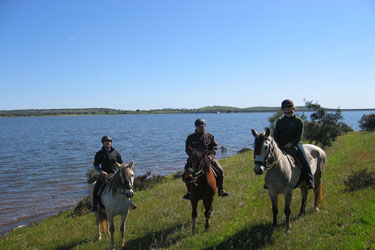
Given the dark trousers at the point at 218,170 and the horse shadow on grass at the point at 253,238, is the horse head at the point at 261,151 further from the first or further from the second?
the dark trousers at the point at 218,170

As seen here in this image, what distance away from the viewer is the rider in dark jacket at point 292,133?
7949 millimetres

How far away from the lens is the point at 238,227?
7.96 metres

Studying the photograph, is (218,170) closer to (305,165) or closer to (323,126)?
(305,165)

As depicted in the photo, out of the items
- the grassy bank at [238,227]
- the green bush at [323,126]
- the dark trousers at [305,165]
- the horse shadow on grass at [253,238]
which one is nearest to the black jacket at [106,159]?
the grassy bank at [238,227]

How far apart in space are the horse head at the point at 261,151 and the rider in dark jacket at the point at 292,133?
1518 mm

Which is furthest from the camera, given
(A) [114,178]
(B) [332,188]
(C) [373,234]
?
(B) [332,188]

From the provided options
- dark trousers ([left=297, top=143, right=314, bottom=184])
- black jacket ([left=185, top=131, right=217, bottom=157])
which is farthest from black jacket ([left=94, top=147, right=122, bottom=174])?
dark trousers ([left=297, top=143, right=314, bottom=184])

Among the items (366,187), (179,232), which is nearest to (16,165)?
(179,232)

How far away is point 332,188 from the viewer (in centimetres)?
1113

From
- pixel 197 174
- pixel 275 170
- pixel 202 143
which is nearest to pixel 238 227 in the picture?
pixel 275 170

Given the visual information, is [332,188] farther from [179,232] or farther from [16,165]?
[16,165]

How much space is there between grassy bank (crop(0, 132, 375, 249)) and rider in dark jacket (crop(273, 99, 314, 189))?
1398mm

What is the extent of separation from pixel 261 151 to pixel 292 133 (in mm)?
2068

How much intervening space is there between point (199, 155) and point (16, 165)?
98.1 ft
